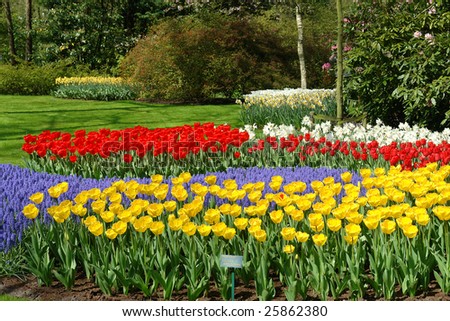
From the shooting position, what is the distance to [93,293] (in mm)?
3822

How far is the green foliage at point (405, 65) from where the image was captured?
893cm

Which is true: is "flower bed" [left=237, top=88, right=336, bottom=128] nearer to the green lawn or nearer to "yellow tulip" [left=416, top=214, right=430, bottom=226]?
the green lawn

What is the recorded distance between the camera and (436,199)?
12.5ft

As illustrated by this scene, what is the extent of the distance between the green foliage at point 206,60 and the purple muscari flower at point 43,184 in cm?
1227

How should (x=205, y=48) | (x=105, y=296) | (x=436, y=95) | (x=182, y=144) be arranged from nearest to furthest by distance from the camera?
(x=105, y=296), (x=182, y=144), (x=436, y=95), (x=205, y=48)

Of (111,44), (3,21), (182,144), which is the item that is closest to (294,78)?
(111,44)

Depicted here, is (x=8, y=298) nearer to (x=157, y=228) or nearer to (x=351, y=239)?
(x=157, y=228)

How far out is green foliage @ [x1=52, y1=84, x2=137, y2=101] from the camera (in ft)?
66.7

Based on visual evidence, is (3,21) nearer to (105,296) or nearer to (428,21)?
(428,21)

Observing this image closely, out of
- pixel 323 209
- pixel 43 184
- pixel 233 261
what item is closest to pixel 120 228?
pixel 233 261

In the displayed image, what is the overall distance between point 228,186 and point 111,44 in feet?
80.6

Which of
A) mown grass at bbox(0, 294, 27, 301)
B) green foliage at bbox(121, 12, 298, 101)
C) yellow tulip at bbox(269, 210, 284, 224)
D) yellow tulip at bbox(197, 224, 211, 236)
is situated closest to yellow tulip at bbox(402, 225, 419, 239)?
yellow tulip at bbox(269, 210, 284, 224)

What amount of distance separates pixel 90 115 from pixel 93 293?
40.8ft

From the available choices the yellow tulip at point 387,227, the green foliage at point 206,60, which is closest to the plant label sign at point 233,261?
the yellow tulip at point 387,227
